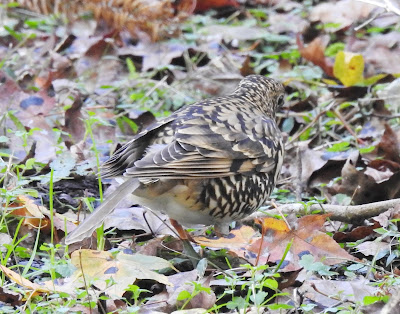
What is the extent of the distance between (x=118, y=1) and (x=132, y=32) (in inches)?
13.5

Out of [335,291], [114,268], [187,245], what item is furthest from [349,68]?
[114,268]

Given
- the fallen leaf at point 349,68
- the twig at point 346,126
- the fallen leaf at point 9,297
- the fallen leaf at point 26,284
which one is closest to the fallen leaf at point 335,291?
the fallen leaf at point 26,284

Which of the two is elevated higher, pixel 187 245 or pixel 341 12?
pixel 187 245

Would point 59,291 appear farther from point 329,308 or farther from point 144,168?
point 329,308

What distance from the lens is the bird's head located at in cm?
515

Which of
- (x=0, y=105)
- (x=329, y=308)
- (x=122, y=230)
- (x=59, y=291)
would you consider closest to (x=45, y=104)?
(x=0, y=105)

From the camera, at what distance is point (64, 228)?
430 cm

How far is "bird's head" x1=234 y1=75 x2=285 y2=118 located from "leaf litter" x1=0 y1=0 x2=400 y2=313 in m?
0.45

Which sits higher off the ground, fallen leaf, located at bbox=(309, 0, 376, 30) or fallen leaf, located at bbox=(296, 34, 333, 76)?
fallen leaf, located at bbox=(296, 34, 333, 76)

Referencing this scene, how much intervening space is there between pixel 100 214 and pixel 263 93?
1851 millimetres

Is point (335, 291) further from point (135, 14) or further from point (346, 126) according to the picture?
point (135, 14)

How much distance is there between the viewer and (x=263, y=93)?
5.24 meters

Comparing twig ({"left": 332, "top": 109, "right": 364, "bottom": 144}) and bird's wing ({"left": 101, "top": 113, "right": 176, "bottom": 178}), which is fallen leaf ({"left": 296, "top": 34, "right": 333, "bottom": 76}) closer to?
twig ({"left": 332, "top": 109, "right": 364, "bottom": 144})

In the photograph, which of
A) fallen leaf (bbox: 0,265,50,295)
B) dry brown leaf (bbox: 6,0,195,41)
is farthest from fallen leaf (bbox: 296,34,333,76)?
fallen leaf (bbox: 0,265,50,295)
